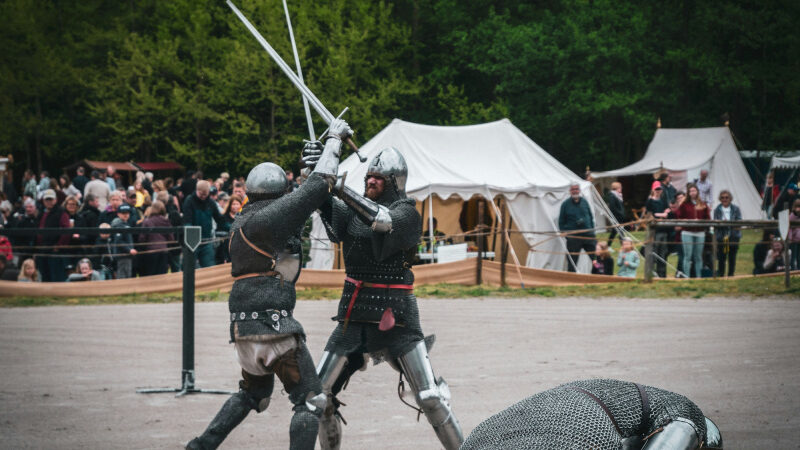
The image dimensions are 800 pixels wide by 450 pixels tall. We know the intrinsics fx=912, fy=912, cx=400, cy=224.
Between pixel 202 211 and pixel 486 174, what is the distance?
5.42 meters

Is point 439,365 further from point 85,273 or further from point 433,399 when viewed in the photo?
point 85,273

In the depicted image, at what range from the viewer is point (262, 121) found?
103ft

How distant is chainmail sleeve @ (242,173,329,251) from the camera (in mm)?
4176

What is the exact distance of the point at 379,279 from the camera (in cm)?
476

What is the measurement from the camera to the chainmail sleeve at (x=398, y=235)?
182 inches

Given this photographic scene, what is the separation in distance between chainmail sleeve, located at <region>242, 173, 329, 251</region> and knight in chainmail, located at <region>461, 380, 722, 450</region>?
227 centimetres

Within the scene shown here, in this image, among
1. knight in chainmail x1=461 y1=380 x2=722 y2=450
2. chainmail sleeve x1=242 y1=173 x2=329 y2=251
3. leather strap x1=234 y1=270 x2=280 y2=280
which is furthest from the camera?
leather strap x1=234 y1=270 x2=280 y2=280

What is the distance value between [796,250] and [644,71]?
24617 millimetres

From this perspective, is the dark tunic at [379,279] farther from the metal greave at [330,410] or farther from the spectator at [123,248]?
the spectator at [123,248]

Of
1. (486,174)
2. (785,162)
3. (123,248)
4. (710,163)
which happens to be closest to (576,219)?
(486,174)

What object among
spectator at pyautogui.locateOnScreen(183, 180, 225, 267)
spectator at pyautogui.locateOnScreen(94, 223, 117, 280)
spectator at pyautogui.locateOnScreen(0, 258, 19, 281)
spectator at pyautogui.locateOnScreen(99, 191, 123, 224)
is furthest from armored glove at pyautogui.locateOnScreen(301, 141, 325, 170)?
spectator at pyautogui.locateOnScreen(0, 258, 19, 281)

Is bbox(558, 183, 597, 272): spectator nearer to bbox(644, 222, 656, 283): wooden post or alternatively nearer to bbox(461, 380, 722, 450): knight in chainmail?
bbox(644, 222, 656, 283): wooden post

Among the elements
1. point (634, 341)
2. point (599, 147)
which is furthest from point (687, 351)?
point (599, 147)

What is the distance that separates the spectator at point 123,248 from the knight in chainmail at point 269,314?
8243mm
